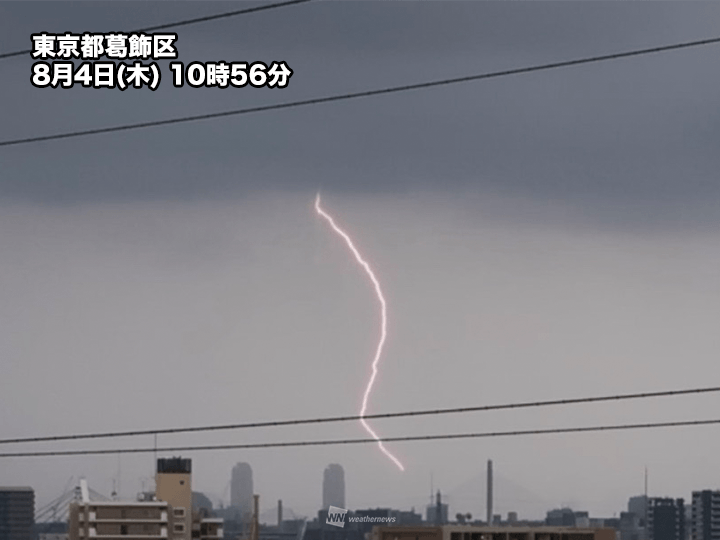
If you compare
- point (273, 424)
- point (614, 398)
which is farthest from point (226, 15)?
point (614, 398)

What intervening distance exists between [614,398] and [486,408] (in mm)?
3033

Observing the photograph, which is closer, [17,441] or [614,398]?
[614,398]

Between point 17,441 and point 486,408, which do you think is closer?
point 486,408

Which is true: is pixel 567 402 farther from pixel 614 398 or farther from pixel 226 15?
pixel 226 15

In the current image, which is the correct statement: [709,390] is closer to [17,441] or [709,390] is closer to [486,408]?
[486,408]

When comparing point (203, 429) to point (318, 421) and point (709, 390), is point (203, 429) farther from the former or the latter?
point (709, 390)

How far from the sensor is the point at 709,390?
150 feet

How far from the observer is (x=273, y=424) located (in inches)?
1911

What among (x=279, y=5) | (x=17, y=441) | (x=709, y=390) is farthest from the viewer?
(x=17, y=441)

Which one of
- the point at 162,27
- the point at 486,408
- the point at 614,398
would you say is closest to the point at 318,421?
the point at 486,408

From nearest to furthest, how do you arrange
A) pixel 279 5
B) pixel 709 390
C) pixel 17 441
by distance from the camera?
pixel 709 390 → pixel 279 5 → pixel 17 441

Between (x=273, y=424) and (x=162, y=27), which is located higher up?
(x=162, y=27)

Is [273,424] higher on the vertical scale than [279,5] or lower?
lower

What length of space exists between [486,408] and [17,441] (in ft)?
53.2
